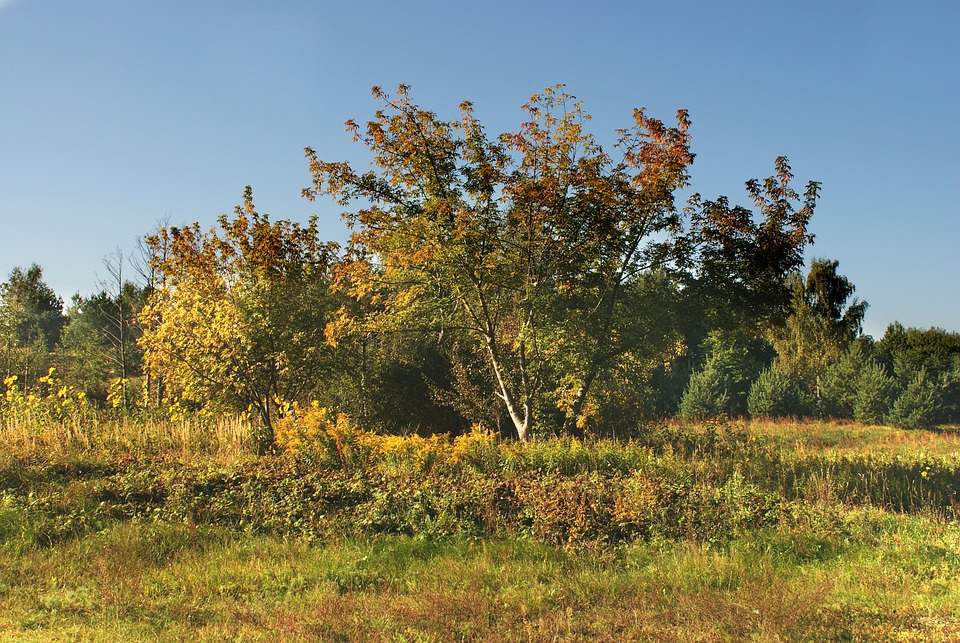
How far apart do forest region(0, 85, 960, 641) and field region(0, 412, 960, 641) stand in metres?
0.03

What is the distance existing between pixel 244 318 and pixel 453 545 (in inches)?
269

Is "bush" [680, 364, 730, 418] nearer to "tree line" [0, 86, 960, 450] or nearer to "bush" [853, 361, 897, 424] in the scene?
"bush" [853, 361, 897, 424]

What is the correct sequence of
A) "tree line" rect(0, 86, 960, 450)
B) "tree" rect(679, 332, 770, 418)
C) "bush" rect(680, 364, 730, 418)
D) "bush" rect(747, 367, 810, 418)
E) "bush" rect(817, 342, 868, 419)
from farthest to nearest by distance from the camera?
"bush" rect(817, 342, 868, 419)
"bush" rect(747, 367, 810, 418)
"tree" rect(679, 332, 770, 418)
"bush" rect(680, 364, 730, 418)
"tree line" rect(0, 86, 960, 450)

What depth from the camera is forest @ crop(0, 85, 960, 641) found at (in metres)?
4.71

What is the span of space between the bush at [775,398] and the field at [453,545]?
16003mm

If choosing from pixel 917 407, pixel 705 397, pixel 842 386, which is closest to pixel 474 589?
pixel 705 397

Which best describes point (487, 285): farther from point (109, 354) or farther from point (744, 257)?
point (109, 354)

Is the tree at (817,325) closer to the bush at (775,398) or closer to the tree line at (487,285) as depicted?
the bush at (775,398)

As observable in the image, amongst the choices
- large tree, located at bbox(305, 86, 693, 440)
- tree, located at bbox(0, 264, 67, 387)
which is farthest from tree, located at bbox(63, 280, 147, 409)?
large tree, located at bbox(305, 86, 693, 440)

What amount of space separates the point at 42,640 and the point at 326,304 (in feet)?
28.1

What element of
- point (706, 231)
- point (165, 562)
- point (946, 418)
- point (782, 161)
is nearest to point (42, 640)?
point (165, 562)

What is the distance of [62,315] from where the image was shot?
49.8 metres

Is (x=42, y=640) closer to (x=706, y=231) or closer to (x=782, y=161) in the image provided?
(x=706, y=231)

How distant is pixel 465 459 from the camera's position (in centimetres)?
830
